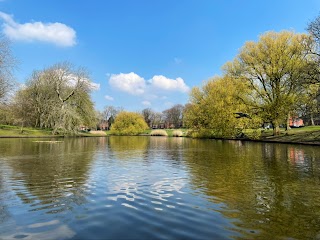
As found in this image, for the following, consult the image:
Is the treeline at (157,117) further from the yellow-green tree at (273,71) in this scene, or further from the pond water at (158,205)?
the pond water at (158,205)

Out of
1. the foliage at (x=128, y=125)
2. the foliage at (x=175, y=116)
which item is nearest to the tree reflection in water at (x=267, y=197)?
the foliage at (x=128, y=125)

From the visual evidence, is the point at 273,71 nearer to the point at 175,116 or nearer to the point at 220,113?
the point at 220,113

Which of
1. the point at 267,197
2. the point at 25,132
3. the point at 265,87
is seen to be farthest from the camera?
the point at 25,132

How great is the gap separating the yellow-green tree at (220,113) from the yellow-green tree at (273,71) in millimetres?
1651

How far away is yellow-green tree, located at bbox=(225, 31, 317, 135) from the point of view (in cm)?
3619

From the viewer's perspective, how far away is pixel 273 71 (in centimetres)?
3681

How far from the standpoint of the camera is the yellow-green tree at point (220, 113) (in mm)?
40062

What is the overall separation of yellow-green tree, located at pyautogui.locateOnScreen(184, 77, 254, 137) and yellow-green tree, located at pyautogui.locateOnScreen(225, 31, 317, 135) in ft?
5.42

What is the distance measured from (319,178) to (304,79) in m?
22.0

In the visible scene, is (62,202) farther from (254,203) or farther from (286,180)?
(286,180)

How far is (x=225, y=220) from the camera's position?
18.8 ft

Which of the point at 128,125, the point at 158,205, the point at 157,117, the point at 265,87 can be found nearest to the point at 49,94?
the point at 128,125

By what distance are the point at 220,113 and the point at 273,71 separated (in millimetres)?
9498

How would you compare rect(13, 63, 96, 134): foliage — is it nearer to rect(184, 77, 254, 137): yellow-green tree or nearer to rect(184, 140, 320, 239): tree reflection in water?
rect(184, 77, 254, 137): yellow-green tree
